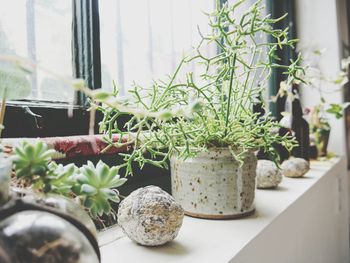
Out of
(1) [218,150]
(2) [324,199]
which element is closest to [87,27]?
(1) [218,150]

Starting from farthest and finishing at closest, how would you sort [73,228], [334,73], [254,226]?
[334,73], [254,226], [73,228]

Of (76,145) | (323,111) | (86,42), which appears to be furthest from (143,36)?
(323,111)

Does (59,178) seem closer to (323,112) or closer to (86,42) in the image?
(86,42)

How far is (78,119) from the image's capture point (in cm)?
71

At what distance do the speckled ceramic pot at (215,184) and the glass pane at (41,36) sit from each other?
280 mm

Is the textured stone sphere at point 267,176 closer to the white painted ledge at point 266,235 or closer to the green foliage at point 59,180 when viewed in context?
the white painted ledge at point 266,235

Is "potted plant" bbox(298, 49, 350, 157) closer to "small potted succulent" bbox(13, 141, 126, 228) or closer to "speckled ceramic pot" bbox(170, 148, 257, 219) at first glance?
"speckled ceramic pot" bbox(170, 148, 257, 219)

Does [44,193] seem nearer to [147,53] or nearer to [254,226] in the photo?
[254,226]

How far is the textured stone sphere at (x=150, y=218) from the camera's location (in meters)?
0.48

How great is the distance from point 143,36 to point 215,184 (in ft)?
1.68

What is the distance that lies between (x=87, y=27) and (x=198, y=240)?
491 millimetres

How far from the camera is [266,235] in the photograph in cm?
62

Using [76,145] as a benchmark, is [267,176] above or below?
below

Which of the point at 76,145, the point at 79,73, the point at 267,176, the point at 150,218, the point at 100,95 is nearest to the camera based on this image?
the point at 100,95
